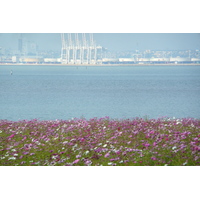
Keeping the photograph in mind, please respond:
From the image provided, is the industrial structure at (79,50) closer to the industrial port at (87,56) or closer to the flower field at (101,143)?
the industrial port at (87,56)

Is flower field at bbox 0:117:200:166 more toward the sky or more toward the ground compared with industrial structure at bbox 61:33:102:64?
more toward the ground

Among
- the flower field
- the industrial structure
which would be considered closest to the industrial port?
the industrial structure

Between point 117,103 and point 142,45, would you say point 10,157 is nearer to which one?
point 142,45

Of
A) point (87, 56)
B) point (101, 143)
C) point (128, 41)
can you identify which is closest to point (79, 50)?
point (87, 56)

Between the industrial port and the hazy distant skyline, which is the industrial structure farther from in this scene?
the hazy distant skyline

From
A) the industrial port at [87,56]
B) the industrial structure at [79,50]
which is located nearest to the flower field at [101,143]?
the industrial structure at [79,50]

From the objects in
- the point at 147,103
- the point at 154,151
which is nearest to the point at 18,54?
the point at 147,103
